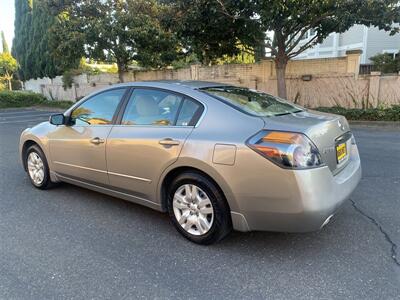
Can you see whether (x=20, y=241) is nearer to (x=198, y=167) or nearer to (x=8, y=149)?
(x=198, y=167)

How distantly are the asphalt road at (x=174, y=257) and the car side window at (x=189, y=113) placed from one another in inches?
43.4

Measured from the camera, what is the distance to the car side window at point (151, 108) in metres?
3.20

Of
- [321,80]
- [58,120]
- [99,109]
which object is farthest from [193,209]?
[321,80]

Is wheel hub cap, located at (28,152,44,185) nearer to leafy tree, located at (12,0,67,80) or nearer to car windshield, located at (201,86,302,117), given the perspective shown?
car windshield, located at (201,86,302,117)

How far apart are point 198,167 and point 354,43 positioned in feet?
81.1

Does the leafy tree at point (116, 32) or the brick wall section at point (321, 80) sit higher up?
the leafy tree at point (116, 32)

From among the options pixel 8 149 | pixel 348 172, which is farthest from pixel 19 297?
pixel 8 149

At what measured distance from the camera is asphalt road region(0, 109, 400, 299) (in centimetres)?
239

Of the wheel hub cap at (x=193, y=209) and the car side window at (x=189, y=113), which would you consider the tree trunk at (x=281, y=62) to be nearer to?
the car side window at (x=189, y=113)

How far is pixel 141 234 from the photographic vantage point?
3.26 meters

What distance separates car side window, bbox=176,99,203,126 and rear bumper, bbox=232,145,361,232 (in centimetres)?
86

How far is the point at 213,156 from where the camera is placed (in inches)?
108

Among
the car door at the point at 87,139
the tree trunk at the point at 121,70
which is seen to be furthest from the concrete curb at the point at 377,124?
the tree trunk at the point at 121,70

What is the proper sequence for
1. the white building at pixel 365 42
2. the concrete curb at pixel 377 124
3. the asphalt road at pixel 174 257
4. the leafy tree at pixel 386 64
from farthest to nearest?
the white building at pixel 365 42
the leafy tree at pixel 386 64
the concrete curb at pixel 377 124
the asphalt road at pixel 174 257
